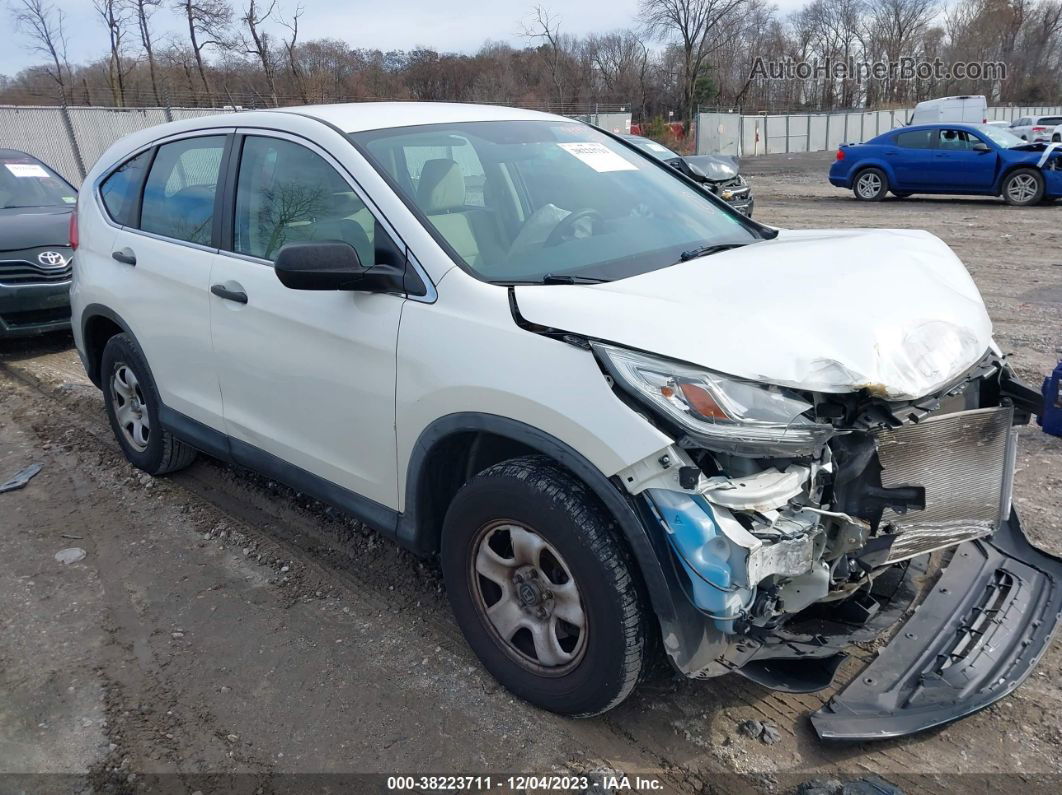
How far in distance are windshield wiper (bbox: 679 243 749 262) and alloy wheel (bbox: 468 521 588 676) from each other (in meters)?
1.21

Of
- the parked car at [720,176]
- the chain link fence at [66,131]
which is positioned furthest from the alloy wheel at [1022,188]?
the chain link fence at [66,131]

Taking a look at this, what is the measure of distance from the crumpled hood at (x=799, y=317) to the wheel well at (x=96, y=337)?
3.18 meters

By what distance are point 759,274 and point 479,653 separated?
1.63 m

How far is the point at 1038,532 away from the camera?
371cm

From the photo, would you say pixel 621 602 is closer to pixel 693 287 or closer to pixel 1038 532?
pixel 693 287

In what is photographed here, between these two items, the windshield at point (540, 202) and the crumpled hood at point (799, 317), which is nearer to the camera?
the crumpled hood at point (799, 317)

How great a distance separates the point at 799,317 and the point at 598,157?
156 centimetres

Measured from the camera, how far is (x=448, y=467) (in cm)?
287

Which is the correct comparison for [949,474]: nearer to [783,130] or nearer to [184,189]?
[184,189]

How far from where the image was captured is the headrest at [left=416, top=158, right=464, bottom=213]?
9.71 feet

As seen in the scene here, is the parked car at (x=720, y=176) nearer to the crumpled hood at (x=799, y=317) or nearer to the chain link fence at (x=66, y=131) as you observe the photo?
the chain link fence at (x=66, y=131)

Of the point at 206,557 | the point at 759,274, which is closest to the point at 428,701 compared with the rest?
the point at 206,557

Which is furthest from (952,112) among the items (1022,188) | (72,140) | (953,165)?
(72,140)

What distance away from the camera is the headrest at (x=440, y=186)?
2961 mm
